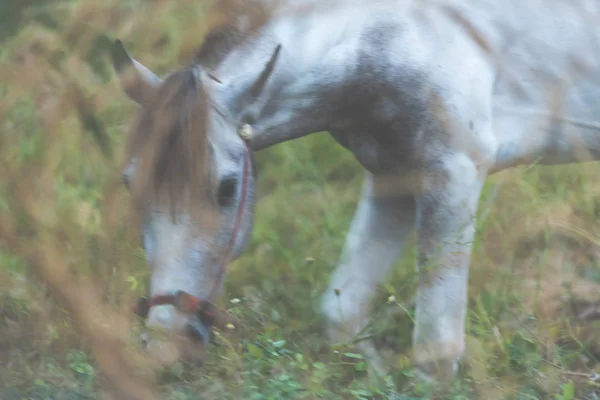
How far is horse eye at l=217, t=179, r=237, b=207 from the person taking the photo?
2.18m

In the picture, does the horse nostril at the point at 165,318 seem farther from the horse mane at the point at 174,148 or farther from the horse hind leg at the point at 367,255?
the horse hind leg at the point at 367,255

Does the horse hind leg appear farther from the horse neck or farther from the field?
the horse neck

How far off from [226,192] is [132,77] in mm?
373

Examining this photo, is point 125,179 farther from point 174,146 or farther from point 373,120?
point 373,120

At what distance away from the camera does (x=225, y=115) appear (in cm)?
222

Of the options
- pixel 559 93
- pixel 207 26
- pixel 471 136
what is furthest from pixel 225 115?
pixel 559 93

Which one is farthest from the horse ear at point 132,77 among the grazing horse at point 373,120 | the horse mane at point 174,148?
the horse mane at point 174,148

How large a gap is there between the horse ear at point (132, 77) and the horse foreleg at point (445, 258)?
763 mm

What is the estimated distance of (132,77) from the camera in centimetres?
225

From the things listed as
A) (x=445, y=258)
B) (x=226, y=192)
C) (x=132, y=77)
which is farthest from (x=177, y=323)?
(x=445, y=258)

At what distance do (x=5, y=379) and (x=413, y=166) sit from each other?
3.73 ft

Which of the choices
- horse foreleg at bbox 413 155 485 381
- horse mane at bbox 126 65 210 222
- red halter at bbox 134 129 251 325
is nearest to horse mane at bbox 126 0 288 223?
horse mane at bbox 126 65 210 222

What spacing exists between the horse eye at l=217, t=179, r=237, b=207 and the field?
0.73ft

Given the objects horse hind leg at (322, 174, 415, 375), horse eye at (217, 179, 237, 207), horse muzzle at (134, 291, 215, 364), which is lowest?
horse hind leg at (322, 174, 415, 375)
